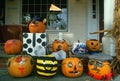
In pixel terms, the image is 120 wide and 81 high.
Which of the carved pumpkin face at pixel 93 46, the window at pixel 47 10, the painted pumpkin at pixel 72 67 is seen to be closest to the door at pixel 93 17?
the window at pixel 47 10

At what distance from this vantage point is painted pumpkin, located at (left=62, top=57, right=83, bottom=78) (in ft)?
22.0

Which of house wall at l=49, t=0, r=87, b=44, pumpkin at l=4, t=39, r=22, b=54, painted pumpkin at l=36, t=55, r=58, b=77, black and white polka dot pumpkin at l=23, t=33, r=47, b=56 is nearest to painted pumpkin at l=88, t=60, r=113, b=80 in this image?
painted pumpkin at l=36, t=55, r=58, b=77

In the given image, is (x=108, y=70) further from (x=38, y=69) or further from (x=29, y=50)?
(x=29, y=50)

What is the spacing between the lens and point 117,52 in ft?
23.0

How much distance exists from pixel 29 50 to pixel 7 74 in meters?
0.88

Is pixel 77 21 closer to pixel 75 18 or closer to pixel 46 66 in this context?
pixel 75 18

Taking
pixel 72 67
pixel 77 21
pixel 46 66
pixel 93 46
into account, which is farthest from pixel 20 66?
pixel 77 21

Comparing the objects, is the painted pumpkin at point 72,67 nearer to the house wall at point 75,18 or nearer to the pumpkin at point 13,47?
the pumpkin at point 13,47

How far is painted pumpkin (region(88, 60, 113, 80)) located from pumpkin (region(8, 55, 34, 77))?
151 centimetres

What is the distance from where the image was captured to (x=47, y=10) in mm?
12031

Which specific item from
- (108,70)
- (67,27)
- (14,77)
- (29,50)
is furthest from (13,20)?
(108,70)

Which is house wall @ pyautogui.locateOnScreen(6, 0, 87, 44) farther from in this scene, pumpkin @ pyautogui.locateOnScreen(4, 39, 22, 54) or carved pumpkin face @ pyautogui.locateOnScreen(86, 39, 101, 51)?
pumpkin @ pyautogui.locateOnScreen(4, 39, 22, 54)

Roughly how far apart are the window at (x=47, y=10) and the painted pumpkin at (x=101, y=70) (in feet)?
17.7

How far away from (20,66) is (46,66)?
0.63m
